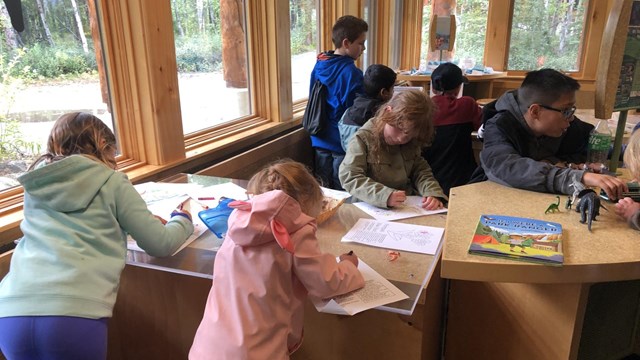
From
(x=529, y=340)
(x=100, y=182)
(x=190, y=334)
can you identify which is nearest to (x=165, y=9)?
(x=100, y=182)

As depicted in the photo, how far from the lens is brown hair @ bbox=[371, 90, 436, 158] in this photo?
6.17 feet

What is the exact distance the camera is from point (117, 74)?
1.99m

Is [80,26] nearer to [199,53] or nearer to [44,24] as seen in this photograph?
[44,24]

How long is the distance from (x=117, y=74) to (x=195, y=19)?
63 cm

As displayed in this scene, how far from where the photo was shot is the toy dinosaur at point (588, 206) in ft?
4.03

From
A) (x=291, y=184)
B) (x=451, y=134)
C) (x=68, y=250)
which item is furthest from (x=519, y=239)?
(x=451, y=134)

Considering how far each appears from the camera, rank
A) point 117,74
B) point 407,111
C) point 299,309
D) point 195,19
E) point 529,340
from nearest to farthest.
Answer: point 299,309 < point 529,340 < point 407,111 < point 117,74 < point 195,19

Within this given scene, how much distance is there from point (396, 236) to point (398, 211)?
242 mm

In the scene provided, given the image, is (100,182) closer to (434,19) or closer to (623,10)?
(623,10)

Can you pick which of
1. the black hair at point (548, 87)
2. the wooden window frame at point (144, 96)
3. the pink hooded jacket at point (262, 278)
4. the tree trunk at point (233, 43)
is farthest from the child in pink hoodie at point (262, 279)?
the tree trunk at point (233, 43)

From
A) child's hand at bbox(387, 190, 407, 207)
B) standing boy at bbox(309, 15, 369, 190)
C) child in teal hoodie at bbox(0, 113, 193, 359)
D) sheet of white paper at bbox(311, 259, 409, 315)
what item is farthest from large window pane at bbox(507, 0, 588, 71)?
child in teal hoodie at bbox(0, 113, 193, 359)

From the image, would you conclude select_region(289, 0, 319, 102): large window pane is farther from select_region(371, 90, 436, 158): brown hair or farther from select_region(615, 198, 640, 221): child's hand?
select_region(615, 198, 640, 221): child's hand

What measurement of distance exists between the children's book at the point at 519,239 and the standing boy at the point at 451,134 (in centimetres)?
125

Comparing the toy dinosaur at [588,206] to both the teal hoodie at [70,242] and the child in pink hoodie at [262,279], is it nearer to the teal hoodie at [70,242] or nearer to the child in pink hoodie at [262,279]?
the child in pink hoodie at [262,279]
